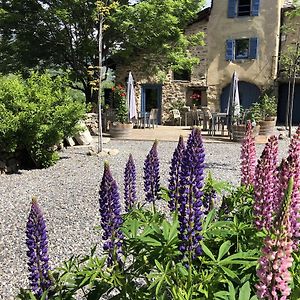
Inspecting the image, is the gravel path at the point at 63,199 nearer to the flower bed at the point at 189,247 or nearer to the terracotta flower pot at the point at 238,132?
the terracotta flower pot at the point at 238,132

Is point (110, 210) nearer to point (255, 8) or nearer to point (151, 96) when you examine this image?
point (151, 96)

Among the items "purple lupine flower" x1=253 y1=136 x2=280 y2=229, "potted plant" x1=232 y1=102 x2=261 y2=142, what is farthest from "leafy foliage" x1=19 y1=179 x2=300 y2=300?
"potted plant" x1=232 y1=102 x2=261 y2=142

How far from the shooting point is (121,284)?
6.93 feet

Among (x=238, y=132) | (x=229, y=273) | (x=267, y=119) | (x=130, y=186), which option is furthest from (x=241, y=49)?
(x=229, y=273)

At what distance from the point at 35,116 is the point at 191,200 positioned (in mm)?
8203

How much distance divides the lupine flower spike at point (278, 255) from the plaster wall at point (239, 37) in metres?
21.5

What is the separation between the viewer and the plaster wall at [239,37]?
2122 centimetres

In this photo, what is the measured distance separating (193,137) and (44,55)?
59.5ft

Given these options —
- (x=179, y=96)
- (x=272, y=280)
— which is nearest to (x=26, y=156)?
(x=272, y=280)

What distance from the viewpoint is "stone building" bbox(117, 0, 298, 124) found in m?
21.3

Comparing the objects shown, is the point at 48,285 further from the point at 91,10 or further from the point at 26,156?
the point at 91,10

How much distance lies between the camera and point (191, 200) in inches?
82.2

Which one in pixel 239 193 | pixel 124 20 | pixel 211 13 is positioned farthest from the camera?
pixel 211 13

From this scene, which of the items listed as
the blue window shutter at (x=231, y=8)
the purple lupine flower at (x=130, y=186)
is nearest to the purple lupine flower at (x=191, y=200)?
the purple lupine flower at (x=130, y=186)
